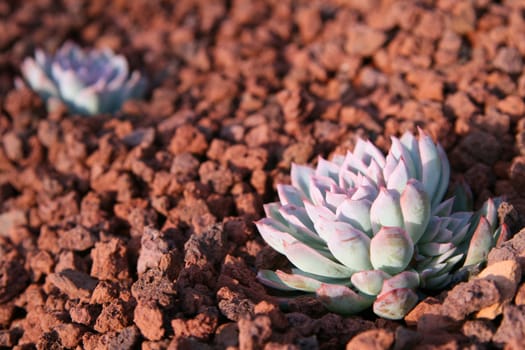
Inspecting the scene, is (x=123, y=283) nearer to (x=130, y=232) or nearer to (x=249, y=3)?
(x=130, y=232)

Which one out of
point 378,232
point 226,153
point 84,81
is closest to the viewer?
point 378,232

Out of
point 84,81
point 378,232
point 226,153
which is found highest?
point 84,81

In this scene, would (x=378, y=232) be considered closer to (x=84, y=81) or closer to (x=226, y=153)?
(x=226, y=153)

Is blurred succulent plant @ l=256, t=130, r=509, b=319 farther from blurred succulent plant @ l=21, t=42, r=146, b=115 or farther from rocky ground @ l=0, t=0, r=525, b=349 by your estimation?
blurred succulent plant @ l=21, t=42, r=146, b=115

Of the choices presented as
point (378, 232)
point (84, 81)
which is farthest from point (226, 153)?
point (84, 81)

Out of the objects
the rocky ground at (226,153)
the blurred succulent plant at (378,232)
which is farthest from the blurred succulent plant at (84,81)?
the blurred succulent plant at (378,232)

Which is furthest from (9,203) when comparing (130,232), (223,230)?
(223,230)
